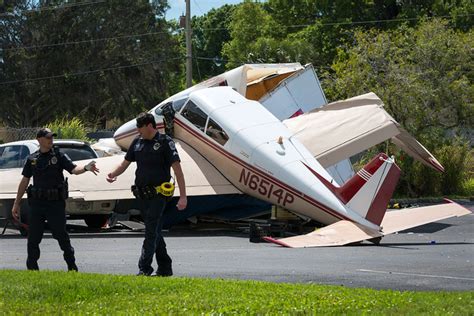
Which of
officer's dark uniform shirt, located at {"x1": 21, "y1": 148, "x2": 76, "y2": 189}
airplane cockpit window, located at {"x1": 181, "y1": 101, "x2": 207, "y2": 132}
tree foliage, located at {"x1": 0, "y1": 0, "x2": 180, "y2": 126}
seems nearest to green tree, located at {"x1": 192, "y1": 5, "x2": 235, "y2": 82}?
tree foliage, located at {"x1": 0, "y1": 0, "x2": 180, "y2": 126}

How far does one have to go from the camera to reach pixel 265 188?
1681cm

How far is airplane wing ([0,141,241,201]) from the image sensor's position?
58.6 ft

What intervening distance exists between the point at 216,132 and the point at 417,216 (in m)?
4.59

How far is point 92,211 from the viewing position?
18.6 meters

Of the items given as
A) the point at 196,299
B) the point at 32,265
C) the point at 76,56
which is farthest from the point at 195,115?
the point at 76,56

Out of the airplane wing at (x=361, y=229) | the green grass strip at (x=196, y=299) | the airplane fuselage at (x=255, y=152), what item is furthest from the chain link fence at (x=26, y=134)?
the green grass strip at (x=196, y=299)

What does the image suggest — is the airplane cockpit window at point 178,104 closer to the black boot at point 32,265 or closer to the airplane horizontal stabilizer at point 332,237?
the airplane horizontal stabilizer at point 332,237

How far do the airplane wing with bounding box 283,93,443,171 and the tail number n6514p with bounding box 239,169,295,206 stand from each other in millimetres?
1881

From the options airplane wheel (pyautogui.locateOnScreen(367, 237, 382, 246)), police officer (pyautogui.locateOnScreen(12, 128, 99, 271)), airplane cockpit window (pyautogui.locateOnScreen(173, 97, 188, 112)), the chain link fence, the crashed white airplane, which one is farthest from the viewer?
the chain link fence

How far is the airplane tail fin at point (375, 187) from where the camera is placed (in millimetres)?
14906

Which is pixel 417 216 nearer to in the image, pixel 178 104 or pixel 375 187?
pixel 375 187

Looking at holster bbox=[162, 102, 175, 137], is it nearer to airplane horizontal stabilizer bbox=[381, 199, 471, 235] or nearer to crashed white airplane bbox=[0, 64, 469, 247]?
crashed white airplane bbox=[0, 64, 469, 247]

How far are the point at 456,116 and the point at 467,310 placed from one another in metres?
Answer: 23.7

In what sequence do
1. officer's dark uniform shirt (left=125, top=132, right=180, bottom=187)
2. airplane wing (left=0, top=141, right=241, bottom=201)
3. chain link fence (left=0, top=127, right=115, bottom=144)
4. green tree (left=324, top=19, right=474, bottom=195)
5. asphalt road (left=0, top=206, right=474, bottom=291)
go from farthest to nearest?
1. chain link fence (left=0, top=127, right=115, bottom=144)
2. green tree (left=324, top=19, right=474, bottom=195)
3. airplane wing (left=0, top=141, right=241, bottom=201)
4. asphalt road (left=0, top=206, right=474, bottom=291)
5. officer's dark uniform shirt (left=125, top=132, right=180, bottom=187)
